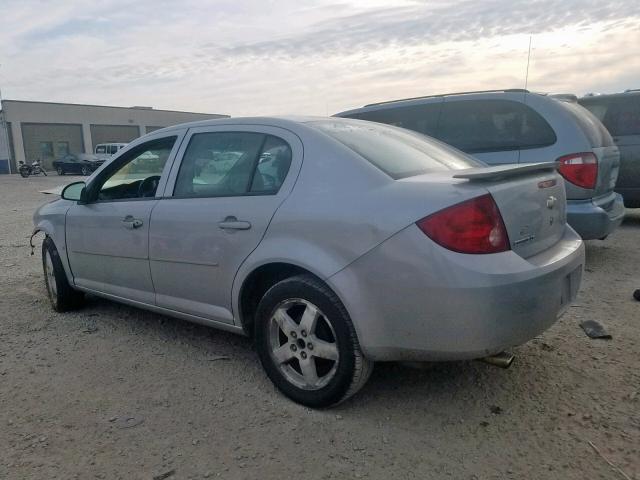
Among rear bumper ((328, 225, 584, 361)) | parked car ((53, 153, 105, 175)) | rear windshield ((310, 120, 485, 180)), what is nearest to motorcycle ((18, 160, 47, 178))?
parked car ((53, 153, 105, 175))

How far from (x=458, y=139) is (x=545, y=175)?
3048 millimetres

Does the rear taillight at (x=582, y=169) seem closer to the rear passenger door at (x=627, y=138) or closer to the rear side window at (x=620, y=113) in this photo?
the rear passenger door at (x=627, y=138)

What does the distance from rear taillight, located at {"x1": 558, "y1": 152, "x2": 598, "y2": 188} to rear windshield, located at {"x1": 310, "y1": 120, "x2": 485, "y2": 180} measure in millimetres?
2046

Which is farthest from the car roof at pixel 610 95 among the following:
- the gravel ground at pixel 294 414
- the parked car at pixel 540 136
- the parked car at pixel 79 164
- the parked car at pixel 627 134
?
the parked car at pixel 79 164

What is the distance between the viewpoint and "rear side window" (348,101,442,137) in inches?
239

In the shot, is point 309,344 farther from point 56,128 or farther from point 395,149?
point 56,128

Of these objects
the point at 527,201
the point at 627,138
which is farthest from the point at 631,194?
the point at 527,201

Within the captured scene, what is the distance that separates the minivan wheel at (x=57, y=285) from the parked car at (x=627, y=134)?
23.5 ft

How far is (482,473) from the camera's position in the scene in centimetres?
223

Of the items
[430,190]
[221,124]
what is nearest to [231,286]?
[221,124]

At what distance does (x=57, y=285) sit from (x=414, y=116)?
13.9ft

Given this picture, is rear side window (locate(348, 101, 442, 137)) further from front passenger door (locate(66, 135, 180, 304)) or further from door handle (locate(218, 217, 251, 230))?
door handle (locate(218, 217, 251, 230))

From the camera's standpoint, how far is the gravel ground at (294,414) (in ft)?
7.66

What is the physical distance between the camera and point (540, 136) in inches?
207
